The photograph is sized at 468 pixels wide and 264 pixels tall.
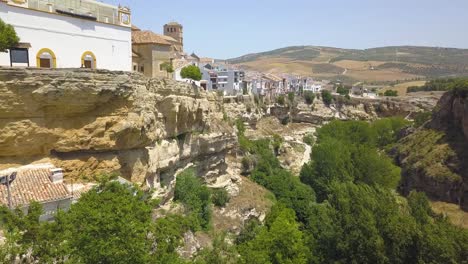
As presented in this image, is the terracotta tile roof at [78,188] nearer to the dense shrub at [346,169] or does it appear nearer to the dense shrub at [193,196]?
the dense shrub at [193,196]

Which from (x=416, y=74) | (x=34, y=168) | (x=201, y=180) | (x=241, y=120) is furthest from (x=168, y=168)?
(x=416, y=74)

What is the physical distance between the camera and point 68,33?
1888 centimetres

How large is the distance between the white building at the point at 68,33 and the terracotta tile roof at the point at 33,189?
5.81m

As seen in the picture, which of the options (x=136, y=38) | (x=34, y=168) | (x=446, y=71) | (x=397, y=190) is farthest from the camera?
(x=446, y=71)

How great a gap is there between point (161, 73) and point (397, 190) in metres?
30.1

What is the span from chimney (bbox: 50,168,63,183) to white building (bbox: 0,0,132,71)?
5.66 metres

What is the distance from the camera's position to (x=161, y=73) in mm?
27766

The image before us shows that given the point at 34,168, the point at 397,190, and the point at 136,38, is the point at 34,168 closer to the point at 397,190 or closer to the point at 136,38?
the point at 136,38

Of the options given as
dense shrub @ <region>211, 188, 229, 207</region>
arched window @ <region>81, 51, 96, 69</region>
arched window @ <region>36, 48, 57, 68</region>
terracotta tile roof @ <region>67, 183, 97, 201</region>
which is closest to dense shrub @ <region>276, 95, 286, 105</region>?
dense shrub @ <region>211, 188, 229, 207</region>

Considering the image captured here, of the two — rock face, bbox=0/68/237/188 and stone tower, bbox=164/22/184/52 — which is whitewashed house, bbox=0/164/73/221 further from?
stone tower, bbox=164/22/184/52

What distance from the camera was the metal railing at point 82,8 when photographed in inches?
719

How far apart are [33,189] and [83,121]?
4.17 m

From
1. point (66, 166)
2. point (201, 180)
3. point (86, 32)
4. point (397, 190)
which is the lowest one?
point (397, 190)

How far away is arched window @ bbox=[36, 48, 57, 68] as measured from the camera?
1788 centimetres
